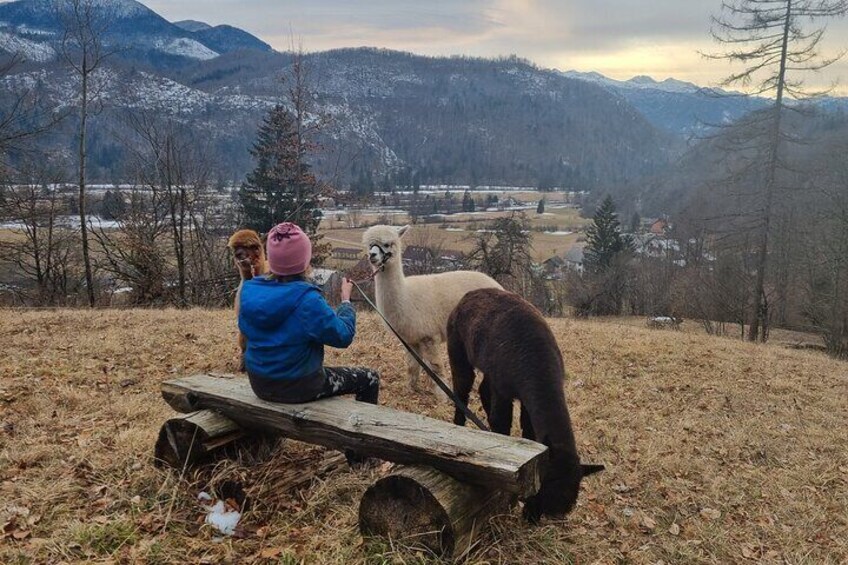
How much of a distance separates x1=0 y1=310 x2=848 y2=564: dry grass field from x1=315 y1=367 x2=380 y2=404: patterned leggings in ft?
1.80

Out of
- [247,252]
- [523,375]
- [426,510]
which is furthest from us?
[247,252]

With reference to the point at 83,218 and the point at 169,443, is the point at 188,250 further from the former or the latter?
the point at 169,443

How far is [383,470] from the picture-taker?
12.5 feet

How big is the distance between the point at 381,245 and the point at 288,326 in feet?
8.73

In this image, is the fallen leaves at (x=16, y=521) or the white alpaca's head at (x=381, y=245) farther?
the white alpaca's head at (x=381, y=245)

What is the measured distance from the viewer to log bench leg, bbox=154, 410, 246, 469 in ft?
11.5

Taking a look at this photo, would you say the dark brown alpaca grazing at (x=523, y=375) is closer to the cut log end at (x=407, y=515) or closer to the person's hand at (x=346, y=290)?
the cut log end at (x=407, y=515)

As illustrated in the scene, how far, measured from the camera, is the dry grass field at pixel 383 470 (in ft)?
10.1

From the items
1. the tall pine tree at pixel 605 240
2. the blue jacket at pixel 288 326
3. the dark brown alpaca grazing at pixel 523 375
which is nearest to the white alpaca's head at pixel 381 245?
the dark brown alpaca grazing at pixel 523 375

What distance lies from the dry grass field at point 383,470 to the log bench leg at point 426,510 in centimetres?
9

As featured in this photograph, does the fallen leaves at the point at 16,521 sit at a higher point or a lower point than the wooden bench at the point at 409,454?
lower

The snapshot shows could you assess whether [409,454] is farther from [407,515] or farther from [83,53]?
[83,53]

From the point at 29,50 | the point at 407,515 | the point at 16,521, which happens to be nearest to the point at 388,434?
the point at 407,515

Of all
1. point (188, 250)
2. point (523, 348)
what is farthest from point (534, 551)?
point (188, 250)
